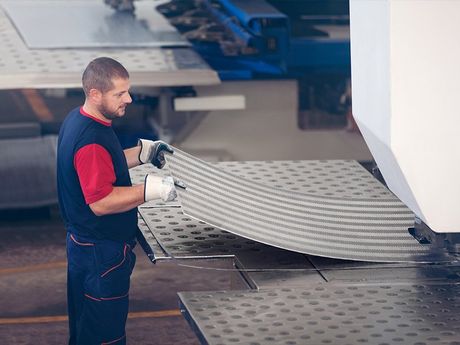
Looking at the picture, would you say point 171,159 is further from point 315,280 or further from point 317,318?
point 317,318

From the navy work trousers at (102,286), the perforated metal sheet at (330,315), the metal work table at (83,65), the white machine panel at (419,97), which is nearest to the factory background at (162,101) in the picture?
the metal work table at (83,65)

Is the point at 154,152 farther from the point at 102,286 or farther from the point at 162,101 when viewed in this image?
the point at 162,101

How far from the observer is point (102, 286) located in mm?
4426

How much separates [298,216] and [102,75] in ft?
3.03

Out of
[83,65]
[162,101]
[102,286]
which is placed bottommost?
[162,101]

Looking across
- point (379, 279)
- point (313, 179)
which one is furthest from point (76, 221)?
point (379, 279)

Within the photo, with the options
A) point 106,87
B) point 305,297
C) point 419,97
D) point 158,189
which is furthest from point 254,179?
point 419,97

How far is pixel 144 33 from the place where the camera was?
7766 millimetres

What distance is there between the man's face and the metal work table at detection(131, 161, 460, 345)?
41 centimetres

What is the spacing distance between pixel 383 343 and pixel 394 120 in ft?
2.02

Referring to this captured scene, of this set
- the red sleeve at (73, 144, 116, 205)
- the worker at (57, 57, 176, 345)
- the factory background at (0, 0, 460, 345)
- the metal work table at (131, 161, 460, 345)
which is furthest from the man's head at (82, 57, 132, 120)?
the factory background at (0, 0, 460, 345)

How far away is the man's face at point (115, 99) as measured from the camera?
14.4 ft

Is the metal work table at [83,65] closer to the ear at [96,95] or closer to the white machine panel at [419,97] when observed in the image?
the ear at [96,95]

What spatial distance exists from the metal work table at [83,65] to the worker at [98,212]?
2.27 m
